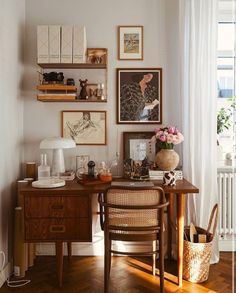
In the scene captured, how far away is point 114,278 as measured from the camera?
2473 millimetres

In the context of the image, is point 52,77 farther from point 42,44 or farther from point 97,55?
point 97,55

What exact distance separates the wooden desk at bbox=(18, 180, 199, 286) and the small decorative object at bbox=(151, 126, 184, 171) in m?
0.31

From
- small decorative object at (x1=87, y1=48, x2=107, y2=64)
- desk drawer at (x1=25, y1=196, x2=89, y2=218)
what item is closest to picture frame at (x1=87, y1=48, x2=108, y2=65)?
small decorative object at (x1=87, y1=48, x2=107, y2=64)

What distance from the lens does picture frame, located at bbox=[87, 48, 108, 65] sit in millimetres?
2775

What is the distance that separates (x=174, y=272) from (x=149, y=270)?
0.71 ft

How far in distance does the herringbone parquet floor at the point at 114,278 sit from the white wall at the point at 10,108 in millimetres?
342

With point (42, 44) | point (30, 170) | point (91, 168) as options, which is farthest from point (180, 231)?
point (42, 44)

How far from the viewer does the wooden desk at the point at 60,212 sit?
2275mm

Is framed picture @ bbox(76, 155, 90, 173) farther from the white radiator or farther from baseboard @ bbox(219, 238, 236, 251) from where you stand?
baseboard @ bbox(219, 238, 236, 251)

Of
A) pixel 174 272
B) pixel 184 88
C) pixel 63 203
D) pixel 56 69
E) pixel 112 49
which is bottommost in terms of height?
pixel 174 272

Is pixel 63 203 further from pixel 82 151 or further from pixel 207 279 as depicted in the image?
pixel 207 279

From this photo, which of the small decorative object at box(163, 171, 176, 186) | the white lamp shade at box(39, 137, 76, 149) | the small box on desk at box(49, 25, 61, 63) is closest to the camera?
the small decorative object at box(163, 171, 176, 186)

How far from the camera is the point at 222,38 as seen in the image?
3066 millimetres

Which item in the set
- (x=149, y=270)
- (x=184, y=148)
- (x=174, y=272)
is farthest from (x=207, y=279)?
(x=184, y=148)
